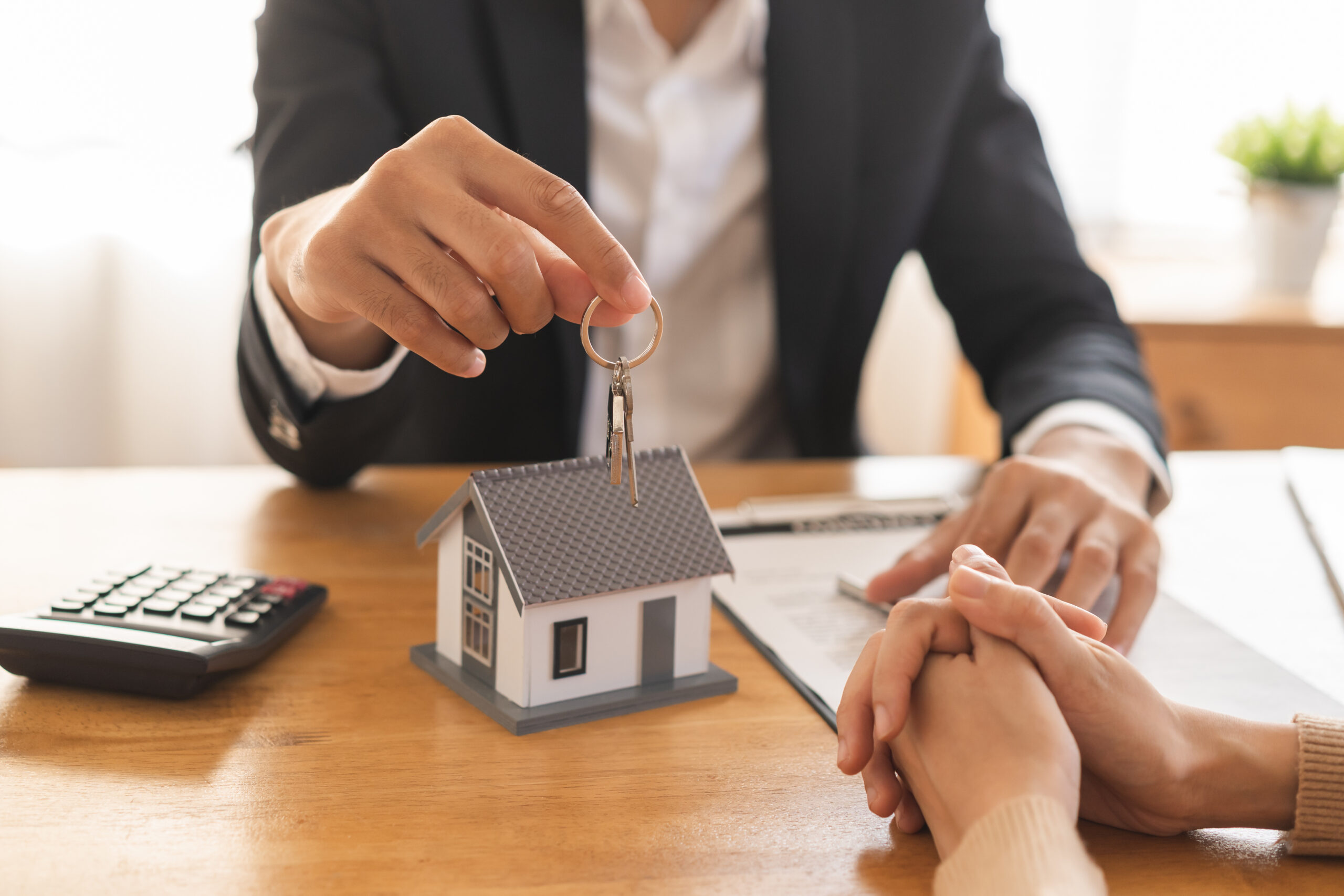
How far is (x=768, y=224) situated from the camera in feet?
4.14

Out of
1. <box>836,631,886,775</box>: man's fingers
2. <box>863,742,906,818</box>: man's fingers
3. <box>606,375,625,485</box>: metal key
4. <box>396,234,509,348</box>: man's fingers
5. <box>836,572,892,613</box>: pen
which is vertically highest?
<box>396,234,509,348</box>: man's fingers

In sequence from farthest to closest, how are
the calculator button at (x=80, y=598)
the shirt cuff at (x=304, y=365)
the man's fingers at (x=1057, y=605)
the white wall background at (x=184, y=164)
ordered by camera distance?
the white wall background at (x=184, y=164)
the shirt cuff at (x=304, y=365)
the calculator button at (x=80, y=598)
the man's fingers at (x=1057, y=605)

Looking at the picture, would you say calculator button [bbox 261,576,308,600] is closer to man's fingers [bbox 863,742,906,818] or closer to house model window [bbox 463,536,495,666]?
house model window [bbox 463,536,495,666]

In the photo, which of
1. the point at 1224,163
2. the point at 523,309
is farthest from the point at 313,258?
the point at 1224,163

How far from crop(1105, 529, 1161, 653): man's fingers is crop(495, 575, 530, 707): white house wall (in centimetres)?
34

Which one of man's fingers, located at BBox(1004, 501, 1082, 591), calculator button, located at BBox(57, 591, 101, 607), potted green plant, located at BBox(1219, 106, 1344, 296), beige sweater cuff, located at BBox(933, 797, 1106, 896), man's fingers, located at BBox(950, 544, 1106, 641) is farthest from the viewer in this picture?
potted green plant, located at BBox(1219, 106, 1344, 296)

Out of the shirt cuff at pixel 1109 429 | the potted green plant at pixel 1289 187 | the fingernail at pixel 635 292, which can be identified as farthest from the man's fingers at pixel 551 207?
the potted green plant at pixel 1289 187

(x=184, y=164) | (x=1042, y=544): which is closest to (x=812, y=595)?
(x=1042, y=544)

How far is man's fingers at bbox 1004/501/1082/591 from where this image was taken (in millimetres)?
695

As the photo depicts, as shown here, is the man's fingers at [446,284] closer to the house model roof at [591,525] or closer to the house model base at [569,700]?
A: the house model roof at [591,525]

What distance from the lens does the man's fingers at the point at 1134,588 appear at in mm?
646

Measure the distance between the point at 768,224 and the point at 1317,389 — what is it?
3.92ft

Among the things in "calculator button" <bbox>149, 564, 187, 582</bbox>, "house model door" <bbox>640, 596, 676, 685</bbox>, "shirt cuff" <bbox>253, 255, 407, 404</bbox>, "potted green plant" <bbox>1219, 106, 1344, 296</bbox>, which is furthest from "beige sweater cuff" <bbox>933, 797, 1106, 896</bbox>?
"potted green plant" <bbox>1219, 106, 1344, 296</bbox>

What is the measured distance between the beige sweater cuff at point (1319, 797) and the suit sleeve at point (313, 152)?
68 cm
